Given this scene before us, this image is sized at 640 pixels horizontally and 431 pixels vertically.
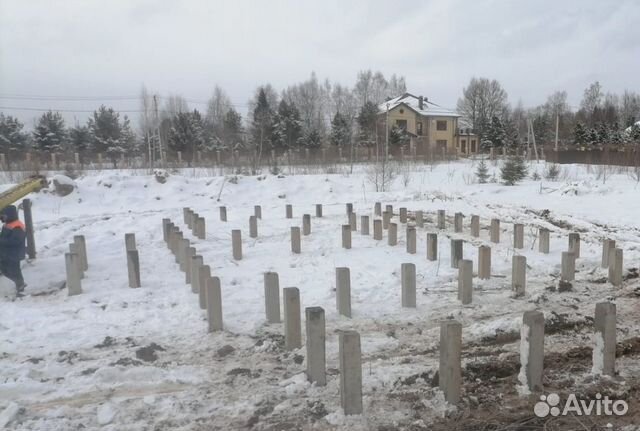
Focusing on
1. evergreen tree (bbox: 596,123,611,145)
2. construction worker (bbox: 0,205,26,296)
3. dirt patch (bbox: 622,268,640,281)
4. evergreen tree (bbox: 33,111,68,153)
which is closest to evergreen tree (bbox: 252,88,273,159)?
evergreen tree (bbox: 33,111,68,153)

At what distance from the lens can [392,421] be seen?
3.30 metres

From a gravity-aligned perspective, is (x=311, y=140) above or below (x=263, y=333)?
above

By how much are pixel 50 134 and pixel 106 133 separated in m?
4.63

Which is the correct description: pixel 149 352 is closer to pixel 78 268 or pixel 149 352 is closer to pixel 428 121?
pixel 78 268

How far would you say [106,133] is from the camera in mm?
46500

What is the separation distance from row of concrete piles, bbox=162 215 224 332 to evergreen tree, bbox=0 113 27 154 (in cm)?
3834

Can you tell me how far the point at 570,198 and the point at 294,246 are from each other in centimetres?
1040

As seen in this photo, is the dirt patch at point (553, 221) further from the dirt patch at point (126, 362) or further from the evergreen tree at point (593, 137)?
the evergreen tree at point (593, 137)

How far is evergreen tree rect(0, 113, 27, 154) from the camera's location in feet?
133

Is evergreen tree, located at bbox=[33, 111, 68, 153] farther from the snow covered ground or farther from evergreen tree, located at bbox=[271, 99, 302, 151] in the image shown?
the snow covered ground

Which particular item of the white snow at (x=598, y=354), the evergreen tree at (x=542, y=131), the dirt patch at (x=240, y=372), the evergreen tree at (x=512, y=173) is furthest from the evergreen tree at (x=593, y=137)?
the dirt patch at (x=240, y=372)

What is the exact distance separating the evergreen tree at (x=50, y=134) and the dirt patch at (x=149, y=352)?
4293 cm

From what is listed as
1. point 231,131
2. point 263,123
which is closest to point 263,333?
point 263,123

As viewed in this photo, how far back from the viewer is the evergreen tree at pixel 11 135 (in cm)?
4040
